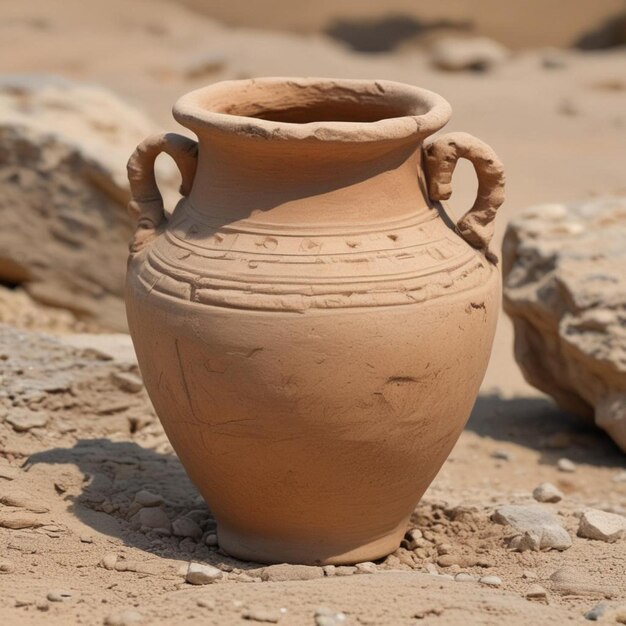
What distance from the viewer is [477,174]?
3.62 meters

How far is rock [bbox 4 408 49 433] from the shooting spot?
4430 mm

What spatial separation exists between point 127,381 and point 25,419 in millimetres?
512

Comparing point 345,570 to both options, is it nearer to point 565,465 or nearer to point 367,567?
point 367,567

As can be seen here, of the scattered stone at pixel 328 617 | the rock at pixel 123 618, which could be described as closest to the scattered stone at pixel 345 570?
the scattered stone at pixel 328 617

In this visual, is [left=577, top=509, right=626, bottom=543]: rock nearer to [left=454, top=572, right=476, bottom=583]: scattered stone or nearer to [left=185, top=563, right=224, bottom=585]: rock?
[left=454, top=572, right=476, bottom=583]: scattered stone

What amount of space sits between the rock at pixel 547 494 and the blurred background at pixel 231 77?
4.08 feet

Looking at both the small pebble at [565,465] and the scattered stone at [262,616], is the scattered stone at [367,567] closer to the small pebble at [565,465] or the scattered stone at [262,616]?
the scattered stone at [262,616]

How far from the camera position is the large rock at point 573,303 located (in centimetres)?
502

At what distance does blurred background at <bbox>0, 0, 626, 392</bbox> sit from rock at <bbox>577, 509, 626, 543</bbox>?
1.18 m

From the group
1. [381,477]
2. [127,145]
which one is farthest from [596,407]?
[127,145]

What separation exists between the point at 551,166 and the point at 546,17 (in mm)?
7679

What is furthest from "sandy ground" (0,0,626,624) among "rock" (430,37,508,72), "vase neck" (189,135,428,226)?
"rock" (430,37,508,72)

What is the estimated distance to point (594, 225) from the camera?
5.51m

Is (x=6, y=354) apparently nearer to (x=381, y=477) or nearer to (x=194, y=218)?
(x=194, y=218)
